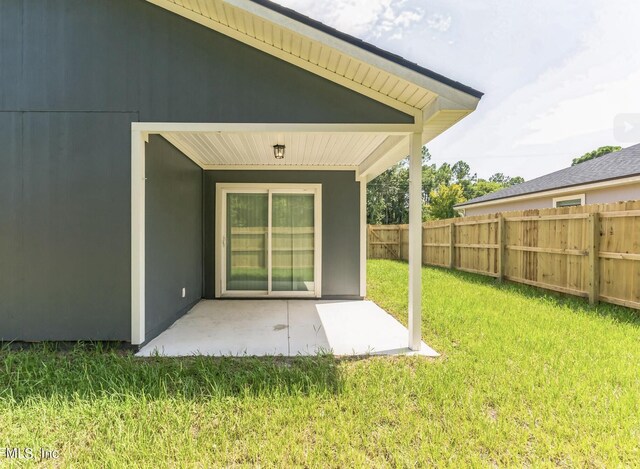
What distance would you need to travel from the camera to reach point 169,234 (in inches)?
193

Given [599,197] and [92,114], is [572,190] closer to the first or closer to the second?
[599,197]

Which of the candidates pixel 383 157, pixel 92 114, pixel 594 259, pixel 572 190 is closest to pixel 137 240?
pixel 92 114

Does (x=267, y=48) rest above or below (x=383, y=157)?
above

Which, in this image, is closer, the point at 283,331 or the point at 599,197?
the point at 283,331

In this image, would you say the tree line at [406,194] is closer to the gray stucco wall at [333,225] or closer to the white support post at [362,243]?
the white support post at [362,243]

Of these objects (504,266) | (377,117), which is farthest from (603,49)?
(377,117)

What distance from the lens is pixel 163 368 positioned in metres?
3.29

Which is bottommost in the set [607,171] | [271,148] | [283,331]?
[283,331]

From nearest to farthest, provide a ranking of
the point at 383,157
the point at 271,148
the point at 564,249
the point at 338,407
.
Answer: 1. the point at 338,407
2. the point at 383,157
3. the point at 271,148
4. the point at 564,249

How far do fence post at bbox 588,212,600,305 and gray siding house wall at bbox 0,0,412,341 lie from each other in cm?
451

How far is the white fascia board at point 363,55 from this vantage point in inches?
132

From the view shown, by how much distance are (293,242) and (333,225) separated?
93cm

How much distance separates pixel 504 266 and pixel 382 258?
757 centimetres

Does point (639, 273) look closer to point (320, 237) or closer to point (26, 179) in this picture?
point (320, 237)
